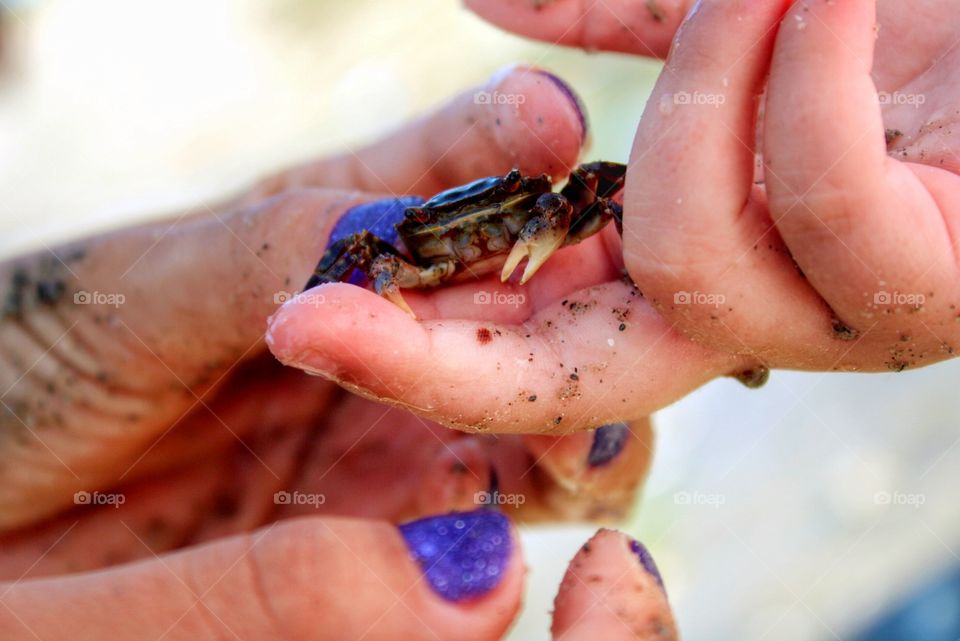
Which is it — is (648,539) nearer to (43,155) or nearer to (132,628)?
(132,628)

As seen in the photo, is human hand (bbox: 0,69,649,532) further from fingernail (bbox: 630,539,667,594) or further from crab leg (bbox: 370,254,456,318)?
fingernail (bbox: 630,539,667,594)

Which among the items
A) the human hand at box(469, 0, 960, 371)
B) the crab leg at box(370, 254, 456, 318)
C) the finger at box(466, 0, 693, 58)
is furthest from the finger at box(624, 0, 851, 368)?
the finger at box(466, 0, 693, 58)

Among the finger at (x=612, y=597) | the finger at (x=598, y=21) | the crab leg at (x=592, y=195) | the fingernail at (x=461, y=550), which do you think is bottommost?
the finger at (x=612, y=597)

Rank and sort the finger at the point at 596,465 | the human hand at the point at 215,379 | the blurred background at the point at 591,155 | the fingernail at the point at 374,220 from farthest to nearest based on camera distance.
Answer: the blurred background at the point at 591,155, the finger at the point at 596,465, the human hand at the point at 215,379, the fingernail at the point at 374,220

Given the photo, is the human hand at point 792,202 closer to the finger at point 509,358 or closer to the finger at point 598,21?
the finger at point 509,358

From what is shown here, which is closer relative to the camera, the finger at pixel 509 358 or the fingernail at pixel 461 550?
the finger at pixel 509 358

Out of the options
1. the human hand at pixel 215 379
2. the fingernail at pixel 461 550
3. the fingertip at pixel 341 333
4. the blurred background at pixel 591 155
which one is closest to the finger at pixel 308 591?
the fingernail at pixel 461 550

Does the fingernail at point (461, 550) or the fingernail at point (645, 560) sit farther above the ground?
the fingernail at point (461, 550)
